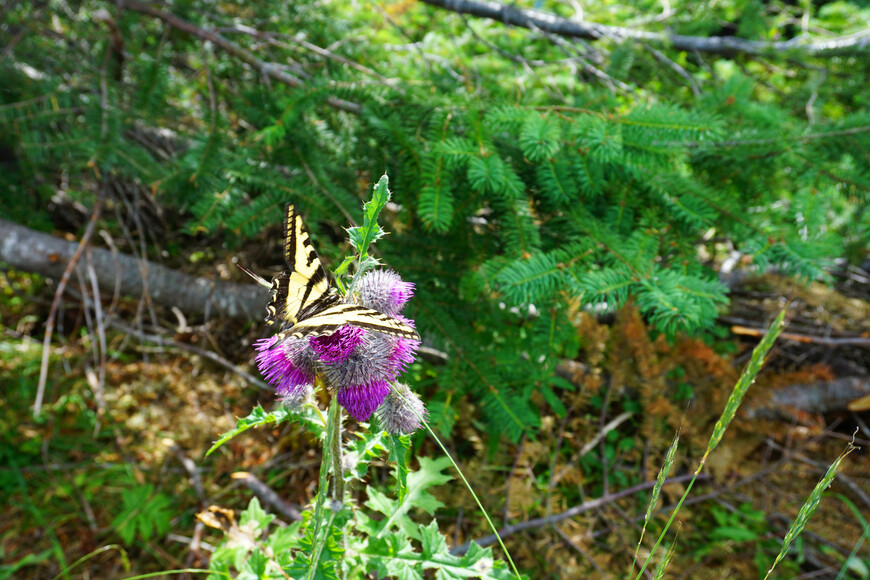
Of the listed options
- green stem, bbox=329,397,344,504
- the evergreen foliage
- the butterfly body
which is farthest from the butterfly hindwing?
the evergreen foliage

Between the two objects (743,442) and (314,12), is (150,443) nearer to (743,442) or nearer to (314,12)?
(314,12)

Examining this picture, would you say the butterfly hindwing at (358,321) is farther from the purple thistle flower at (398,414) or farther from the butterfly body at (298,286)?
the purple thistle flower at (398,414)

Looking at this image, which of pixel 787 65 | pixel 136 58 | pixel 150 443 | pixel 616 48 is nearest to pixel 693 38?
pixel 787 65

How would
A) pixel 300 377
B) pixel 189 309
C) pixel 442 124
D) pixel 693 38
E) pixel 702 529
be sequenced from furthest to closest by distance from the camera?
pixel 693 38 < pixel 189 309 < pixel 702 529 < pixel 442 124 < pixel 300 377

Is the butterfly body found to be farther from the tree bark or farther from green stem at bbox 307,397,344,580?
the tree bark

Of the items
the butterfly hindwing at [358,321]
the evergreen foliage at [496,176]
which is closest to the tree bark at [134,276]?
the evergreen foliage at [496,176]

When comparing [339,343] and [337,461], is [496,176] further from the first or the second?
[337,461]
